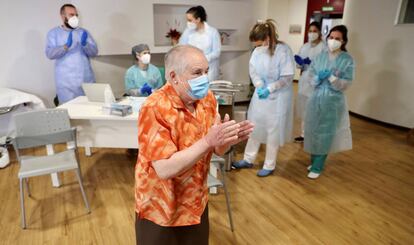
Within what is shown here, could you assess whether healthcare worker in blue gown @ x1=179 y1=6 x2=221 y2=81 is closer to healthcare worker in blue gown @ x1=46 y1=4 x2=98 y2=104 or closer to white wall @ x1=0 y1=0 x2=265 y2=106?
white wall @ x1=0 y1=0 x2=265 y2=106

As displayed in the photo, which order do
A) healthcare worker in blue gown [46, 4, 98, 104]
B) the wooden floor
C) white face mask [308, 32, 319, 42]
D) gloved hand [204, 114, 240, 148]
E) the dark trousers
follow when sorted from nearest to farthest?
1. gloved hand [204, 114, 240, 148]
2. the dark trousers
3. the wooden floor
4. healthcare worker in blue gown [46, 4, 98, 104]
5. white face mask [308, 32, 319, 42]

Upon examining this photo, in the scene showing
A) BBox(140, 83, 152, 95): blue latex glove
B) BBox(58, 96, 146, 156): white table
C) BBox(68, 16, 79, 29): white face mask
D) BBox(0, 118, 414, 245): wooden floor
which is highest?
BBox(68, 16, 79, 29): white face mask

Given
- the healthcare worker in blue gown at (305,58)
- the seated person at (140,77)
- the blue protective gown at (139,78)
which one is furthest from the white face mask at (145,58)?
the healthcare worker in blue gown at (305,58)

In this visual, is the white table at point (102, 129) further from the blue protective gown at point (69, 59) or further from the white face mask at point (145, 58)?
the blue protective gown at point (69, 59)

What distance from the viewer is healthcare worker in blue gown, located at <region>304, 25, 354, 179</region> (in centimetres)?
240

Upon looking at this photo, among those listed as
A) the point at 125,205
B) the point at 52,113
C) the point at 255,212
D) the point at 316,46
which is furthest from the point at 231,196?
the point at 316,46

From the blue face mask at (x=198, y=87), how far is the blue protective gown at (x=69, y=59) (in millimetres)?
2494

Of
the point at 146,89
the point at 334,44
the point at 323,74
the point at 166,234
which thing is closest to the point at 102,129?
the point at 146,89

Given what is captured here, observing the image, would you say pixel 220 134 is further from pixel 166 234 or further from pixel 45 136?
pixel 45 136

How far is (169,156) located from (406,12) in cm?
437

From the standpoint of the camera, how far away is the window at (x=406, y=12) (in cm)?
386

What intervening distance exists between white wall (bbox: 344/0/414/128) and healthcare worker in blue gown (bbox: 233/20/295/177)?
2292 mm

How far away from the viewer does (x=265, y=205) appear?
232 cm

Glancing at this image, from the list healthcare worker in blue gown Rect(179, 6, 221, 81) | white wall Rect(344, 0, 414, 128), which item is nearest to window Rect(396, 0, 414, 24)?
white wall Rect(344, 0, 414, 128)
